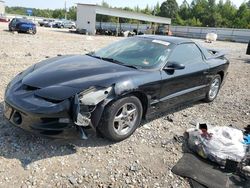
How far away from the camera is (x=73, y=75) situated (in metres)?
3.94

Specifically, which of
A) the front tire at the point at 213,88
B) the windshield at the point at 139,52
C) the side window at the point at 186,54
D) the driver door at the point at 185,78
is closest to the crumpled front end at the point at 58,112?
the windshield at the point at 139,52

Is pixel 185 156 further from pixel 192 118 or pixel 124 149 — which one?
pixel 192 118

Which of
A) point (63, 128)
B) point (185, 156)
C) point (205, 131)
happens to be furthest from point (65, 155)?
point (205, 131)

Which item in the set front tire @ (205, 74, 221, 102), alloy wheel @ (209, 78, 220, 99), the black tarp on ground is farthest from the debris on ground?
alloy wheel @ (209, 78, 220, 99)

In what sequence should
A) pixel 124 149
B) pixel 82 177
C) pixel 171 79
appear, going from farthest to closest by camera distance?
pixel 171 79 → pixel 124 149 → pixel 82 177

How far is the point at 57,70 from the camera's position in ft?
13.6

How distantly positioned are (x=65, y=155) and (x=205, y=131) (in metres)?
1.95

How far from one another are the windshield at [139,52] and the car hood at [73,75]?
31 cm

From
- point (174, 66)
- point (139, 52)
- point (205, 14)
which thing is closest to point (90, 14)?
point (139, 52)

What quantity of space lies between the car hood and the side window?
0.98m

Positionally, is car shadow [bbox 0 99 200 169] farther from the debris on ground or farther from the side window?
the side window

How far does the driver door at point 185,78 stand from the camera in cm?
462

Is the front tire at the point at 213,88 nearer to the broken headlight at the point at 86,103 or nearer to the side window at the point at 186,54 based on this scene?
the side window at the point at 186,54

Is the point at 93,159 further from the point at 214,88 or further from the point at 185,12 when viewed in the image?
the point at 185,12
